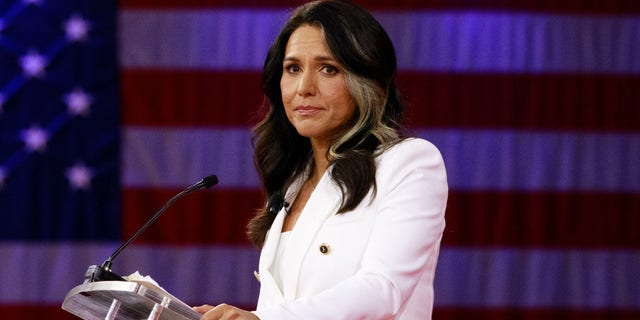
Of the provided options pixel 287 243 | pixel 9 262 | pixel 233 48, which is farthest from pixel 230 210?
pixel 287 243

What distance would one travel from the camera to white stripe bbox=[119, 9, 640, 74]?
11.8ft

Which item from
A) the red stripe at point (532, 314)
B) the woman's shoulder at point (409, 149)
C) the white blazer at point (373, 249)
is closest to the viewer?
the white blazer at point (373, 249)

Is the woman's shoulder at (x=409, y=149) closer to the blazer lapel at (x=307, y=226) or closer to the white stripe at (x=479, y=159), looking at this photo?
the blazer lapel at (x=307, y=226)

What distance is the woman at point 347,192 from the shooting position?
5.11 ft

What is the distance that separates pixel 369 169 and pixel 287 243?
23 centimetres

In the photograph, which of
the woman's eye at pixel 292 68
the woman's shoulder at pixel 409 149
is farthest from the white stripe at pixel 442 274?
the woman's shoulder at pixel 409 149

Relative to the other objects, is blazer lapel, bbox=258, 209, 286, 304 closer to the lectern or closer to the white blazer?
the white blazer

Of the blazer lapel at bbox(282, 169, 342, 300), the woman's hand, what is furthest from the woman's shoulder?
the woman's hand

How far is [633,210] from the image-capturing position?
357 cm

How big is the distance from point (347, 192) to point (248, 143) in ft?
6.36

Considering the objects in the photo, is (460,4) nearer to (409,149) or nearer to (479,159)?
(479,159)

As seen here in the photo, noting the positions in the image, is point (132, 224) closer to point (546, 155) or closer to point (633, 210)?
point (546, 155)

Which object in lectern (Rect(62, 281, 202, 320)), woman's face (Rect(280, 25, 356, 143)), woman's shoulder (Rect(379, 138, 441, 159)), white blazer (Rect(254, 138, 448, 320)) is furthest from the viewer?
woman's face (Rect(280, 25, 356, 143))

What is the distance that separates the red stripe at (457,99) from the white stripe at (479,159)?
0.14 ft
